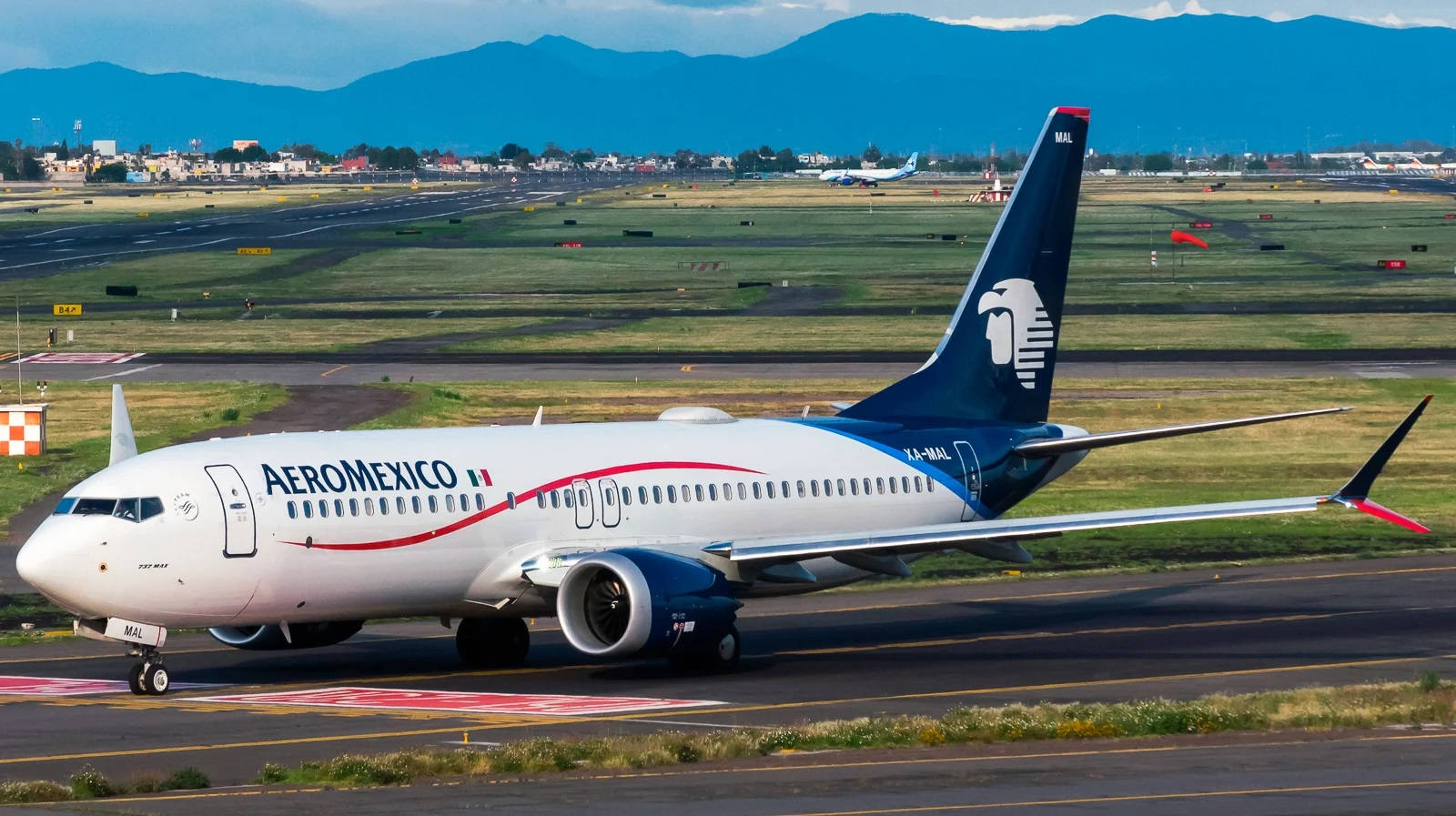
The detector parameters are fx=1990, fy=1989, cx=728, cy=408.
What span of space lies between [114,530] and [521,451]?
24.3 feet

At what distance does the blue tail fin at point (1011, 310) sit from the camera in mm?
42219

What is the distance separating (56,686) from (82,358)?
6293 centimetres

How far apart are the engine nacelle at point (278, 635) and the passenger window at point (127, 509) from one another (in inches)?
169

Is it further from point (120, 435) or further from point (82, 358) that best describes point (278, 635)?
point (82, 358)

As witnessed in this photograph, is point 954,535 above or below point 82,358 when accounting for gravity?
below

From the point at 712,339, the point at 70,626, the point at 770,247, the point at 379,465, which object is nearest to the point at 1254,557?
the point at 379,465

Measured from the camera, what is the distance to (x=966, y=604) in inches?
1750

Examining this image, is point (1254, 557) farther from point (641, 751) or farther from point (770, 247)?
point (770, 247)

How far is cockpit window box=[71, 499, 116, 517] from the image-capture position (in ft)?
105

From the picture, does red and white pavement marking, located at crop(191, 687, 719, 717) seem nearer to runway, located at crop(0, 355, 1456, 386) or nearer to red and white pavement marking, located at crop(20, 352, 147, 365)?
runway, located at crop(0, 355, 1456, 386)

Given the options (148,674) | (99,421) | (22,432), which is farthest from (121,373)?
(148,674)

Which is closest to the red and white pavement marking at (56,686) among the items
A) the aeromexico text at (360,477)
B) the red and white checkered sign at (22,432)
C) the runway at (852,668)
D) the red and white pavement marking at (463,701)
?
the runway at (852,668)

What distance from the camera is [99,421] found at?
71.7 meters

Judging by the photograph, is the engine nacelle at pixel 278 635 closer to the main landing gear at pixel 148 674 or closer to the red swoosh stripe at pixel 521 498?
the main landing gear at pixel 148 674
